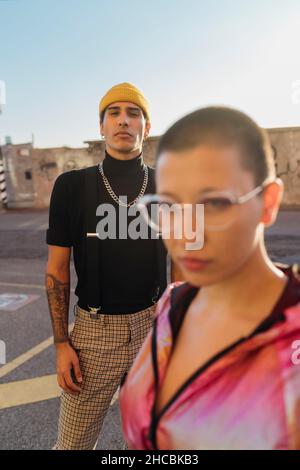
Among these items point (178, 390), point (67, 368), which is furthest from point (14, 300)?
point (178, 390)

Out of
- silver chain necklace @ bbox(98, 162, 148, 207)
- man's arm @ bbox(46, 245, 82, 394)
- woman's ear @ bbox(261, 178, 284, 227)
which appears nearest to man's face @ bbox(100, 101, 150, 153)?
silver chain necklace @ bbox(98, 162, 148, 207)

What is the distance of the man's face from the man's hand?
3.21 feet

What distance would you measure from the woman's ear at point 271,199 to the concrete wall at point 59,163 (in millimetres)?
12476

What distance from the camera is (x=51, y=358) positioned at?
3492mm

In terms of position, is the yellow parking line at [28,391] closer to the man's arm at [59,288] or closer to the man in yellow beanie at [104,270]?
the man in yellow beanie at [104,270]

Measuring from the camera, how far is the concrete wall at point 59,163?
13711 millimetres

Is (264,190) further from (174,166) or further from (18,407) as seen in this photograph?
(18,407)

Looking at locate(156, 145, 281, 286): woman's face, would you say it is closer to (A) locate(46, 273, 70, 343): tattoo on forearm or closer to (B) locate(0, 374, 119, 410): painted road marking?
(A) locate(46, 273, 70, 343): tattoo on forearm

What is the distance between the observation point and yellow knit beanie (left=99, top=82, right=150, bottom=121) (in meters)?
1.69

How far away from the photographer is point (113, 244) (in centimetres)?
173

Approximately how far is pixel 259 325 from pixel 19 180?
75.1ft

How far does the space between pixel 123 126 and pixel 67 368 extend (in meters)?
1.14

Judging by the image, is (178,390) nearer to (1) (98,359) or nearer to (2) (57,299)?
(1) (98,359)
